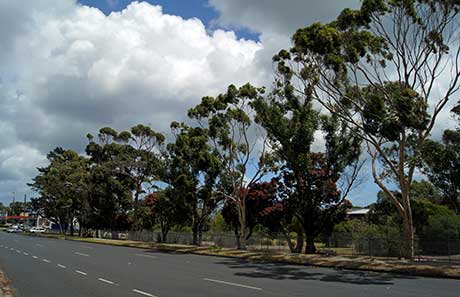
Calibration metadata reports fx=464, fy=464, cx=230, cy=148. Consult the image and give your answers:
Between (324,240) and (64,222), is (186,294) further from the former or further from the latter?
(64,222)

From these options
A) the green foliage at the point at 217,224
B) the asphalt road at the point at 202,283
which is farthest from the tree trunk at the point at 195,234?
the asphalt road at the point at 202,283

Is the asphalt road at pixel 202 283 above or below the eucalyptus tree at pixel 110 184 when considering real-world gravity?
below

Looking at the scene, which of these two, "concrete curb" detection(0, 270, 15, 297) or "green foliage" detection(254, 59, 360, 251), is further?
"green foliage" detection(254, 59, 360, 251)

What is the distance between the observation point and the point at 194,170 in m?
41.7

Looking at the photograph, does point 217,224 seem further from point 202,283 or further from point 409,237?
point 202,283

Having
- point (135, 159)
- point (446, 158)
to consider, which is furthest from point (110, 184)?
point (446, 158)

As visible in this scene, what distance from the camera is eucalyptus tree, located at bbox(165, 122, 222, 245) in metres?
39.2

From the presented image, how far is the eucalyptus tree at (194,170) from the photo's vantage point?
3916 centimetres

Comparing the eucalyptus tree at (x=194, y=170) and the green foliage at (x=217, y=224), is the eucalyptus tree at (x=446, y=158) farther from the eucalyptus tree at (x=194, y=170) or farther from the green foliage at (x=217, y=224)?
the green foliage at (x=217, y=224)

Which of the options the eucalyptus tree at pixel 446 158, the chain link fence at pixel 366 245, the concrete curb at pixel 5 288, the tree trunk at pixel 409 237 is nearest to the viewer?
the concrete curb at pixel 5 288

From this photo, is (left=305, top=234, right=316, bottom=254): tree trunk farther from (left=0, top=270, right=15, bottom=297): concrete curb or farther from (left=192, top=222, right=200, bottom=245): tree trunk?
(left=0, top=270, right=15, bottom=297): concrete curb

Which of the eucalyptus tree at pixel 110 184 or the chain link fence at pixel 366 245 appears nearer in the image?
the chain link fence at pixel 366 245

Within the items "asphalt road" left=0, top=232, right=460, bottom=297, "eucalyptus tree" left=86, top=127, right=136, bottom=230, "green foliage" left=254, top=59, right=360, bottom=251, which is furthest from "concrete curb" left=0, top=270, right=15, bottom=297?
"eucalyptus tree" left=86, top=127, right=136, bottom=230

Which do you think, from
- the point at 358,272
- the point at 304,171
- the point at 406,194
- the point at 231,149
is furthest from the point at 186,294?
the point at 231,149
